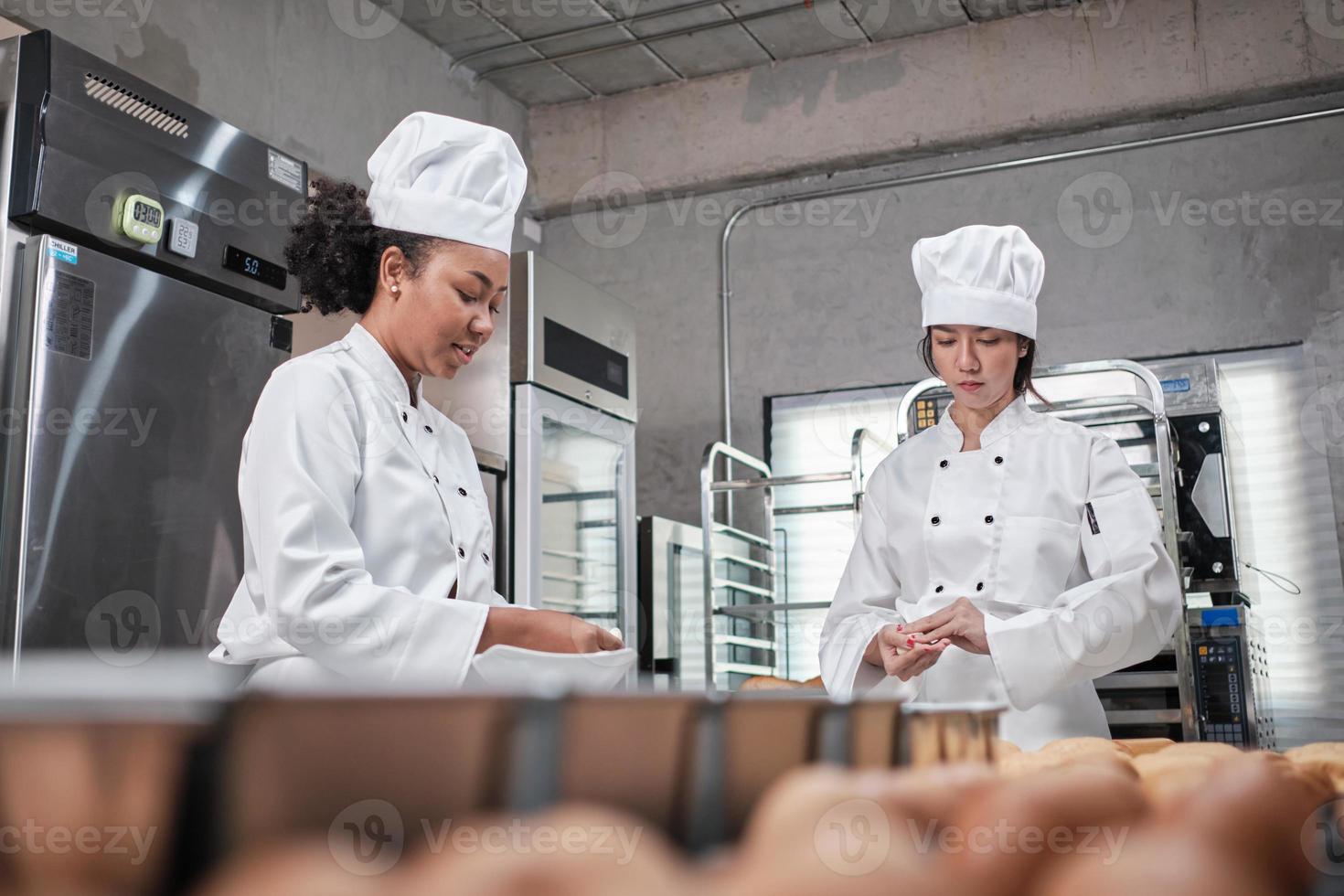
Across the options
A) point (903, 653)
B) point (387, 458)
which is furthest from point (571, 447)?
point (387, 458)

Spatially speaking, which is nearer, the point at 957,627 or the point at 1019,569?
the point at 957,627

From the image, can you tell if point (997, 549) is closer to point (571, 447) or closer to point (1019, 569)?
point (1019, 569)

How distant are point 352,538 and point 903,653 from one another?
0.82 metres

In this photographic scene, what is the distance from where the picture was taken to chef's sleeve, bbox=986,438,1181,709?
164cm

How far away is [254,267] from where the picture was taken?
2.67 meters

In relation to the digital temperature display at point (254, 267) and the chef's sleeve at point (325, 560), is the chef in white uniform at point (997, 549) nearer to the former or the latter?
the chef's sleeve at point (325, 560)

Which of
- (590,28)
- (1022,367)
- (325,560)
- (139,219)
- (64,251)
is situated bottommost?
(325,560)

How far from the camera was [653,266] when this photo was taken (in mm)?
5680

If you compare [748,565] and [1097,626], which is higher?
[748,565]

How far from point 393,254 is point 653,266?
429 centimetres

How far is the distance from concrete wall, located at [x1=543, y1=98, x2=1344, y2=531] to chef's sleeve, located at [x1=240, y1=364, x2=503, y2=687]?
4182 millimetres

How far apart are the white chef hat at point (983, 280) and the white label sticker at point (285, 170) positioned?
1.55 meters

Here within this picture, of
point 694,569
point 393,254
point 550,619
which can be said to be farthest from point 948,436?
point 694,569

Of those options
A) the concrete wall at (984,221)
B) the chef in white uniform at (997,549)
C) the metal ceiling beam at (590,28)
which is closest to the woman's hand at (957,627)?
the chef in white uniform at (997,549)
